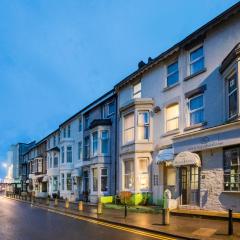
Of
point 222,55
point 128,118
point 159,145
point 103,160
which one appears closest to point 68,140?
point 103,160

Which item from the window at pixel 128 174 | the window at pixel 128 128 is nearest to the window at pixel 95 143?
the window at pixel 128 128

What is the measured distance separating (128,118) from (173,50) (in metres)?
7.60

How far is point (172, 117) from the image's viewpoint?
29.9 m

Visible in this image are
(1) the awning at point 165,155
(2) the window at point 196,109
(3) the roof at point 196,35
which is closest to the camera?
(3) the roof at point 196,35

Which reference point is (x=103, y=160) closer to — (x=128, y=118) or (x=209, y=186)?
(x=128, y=118)

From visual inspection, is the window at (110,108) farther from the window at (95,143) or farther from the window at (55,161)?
the window at (55,161)

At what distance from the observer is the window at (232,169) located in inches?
842

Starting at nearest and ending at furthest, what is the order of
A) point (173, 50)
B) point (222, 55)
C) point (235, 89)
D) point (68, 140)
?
point (235, 89) → point (222, 55) → point (173, 50) → point (68, 140)

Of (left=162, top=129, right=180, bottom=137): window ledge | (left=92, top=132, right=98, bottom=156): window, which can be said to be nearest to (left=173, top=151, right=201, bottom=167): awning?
(left=162, top=129, right=180, bottom=137): window ledge

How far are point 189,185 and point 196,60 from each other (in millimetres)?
7495

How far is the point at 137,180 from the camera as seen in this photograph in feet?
107

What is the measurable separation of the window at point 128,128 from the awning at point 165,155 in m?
4.74

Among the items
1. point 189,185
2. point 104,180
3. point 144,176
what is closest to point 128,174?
point 144,176

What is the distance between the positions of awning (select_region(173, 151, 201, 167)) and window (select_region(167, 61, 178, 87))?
6.55m
